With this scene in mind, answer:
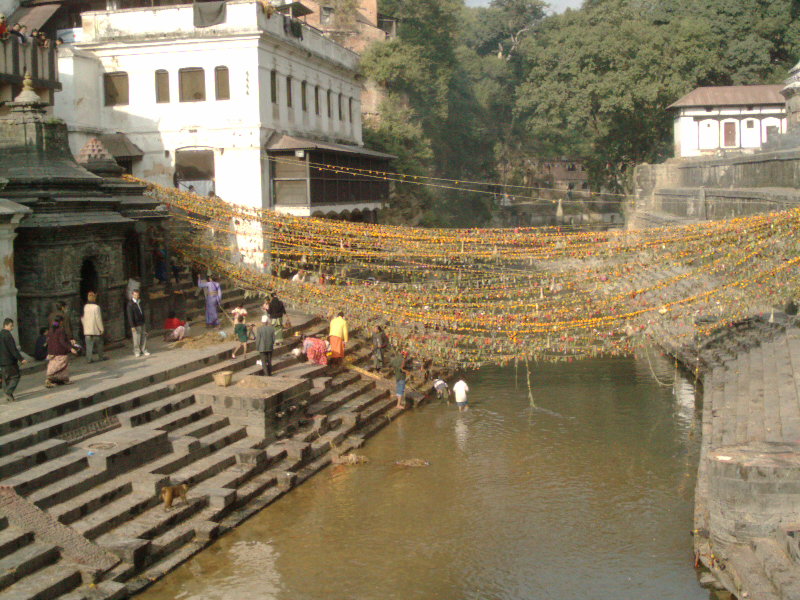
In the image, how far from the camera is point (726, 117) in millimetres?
48000

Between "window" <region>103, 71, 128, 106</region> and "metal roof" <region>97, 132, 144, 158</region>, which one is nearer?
"metal roof" <region>97, 132, 144, 158</region>

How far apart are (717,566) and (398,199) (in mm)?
32297

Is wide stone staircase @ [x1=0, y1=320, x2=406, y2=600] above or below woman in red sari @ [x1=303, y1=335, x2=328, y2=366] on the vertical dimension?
below

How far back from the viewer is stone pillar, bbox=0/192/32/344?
53.7 ft

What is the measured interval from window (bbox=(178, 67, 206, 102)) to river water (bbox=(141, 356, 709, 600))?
14.1 m

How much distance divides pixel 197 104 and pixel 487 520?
19377 millimetres

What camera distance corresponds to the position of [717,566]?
38.4 ft

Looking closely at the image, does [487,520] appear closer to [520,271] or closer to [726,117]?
[520,271]

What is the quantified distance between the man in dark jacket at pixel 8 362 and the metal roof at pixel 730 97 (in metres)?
40.4

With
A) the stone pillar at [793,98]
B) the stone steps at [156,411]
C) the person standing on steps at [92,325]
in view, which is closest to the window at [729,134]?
the stone pillar at [793,98]

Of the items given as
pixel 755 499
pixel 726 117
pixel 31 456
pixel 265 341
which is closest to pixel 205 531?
pixel 31 456

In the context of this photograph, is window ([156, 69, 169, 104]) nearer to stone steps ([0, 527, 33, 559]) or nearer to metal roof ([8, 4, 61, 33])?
metal roof ([8, 4, 61, 33])

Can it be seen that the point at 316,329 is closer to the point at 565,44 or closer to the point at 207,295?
the point at 207,295

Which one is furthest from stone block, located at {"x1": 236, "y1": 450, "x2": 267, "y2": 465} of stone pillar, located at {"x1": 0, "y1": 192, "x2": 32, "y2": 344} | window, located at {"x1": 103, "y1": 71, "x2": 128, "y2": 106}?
window, located at {"x1": 103, "y1": 71, "x2": 128, "y2": 106}
